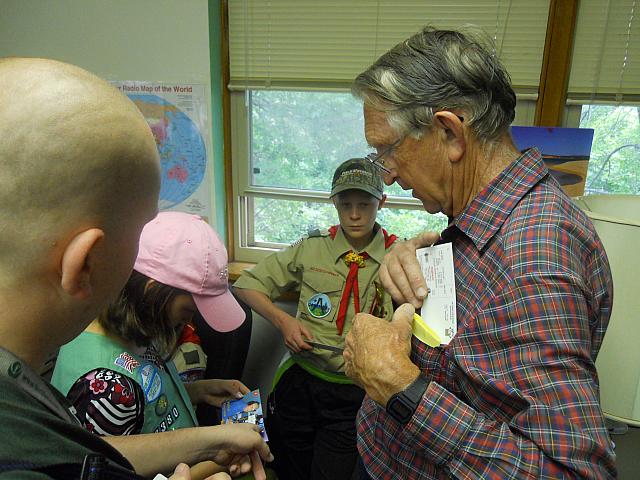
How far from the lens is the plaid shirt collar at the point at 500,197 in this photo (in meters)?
0.86

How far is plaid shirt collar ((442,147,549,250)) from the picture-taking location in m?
0.86

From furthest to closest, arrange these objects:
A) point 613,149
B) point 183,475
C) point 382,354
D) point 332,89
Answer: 1. point 332,89
2. point 613,149
3. point 382,354
4. point 183,475

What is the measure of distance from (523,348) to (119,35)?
2386 mm

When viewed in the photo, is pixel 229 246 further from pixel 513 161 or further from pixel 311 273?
pixel 513 161

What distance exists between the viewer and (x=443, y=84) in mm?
881

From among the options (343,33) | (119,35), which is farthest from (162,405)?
(119,35)

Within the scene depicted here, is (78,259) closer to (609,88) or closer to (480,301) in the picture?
(480,301)

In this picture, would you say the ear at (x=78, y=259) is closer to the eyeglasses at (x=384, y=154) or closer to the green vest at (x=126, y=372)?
the green vest at (x=126, y=372)

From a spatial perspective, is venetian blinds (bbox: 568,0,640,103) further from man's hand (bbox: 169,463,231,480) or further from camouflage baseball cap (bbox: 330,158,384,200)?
man's hand (bbox: 169,463,231,480)

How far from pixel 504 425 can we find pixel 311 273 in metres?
1.28

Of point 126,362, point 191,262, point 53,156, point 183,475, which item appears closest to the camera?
point 53,156

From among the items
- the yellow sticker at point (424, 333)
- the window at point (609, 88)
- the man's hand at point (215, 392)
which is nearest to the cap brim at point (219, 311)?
the man's hand at point (215, 392)

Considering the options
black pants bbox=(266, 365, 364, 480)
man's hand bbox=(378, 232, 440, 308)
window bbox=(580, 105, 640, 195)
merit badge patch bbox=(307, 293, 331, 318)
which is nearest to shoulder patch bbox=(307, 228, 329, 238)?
merit badge patch bbox=(307, 293, 331, 318)

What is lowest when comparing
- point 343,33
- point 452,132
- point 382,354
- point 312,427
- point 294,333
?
point 312,427
